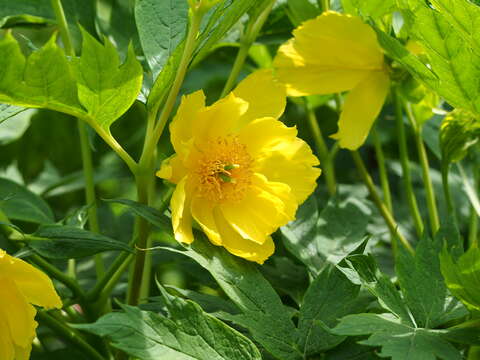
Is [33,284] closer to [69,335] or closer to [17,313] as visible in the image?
[17,313]

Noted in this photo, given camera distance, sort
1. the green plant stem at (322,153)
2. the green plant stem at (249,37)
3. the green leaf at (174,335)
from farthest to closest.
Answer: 1. the green plant stem at (322,153)
2. the green plant stem at (249,37)
3. the green leaf at (174,335)

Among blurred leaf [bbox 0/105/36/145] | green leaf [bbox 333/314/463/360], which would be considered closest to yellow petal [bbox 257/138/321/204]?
green leaf [bbox 333/314/463/360]

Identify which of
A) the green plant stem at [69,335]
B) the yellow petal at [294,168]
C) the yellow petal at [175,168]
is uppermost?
the yellow petal at [175,168]

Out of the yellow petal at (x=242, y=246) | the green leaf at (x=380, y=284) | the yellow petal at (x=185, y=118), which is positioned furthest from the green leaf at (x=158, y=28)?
the green leaf at (x=380, y=284)

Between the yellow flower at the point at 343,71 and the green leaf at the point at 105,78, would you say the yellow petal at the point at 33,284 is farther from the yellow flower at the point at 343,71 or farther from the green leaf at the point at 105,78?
the yellow flower at the point at 343,71

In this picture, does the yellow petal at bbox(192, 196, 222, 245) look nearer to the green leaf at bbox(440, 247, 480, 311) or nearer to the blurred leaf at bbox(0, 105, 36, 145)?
the green leaf at bbox(440, 247, 480, 311)

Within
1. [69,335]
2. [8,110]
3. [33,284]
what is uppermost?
[8,110]

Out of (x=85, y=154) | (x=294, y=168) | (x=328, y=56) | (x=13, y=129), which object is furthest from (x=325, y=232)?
(x=13, y=129)
